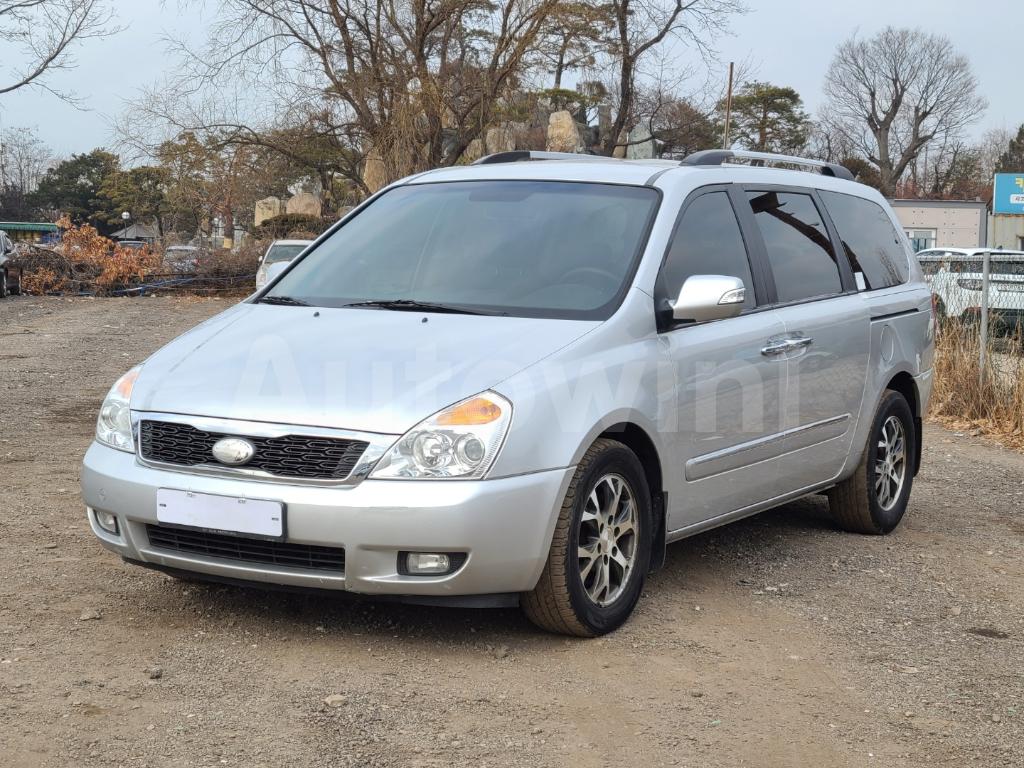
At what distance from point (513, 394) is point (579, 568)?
696 mm

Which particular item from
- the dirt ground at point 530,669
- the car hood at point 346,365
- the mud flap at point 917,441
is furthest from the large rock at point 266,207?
the car hood at point 346,365

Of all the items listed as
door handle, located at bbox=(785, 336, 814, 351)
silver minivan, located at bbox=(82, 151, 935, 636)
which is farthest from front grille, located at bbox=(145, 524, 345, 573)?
door handle, located at bbox=(785, 336, 814, 351)

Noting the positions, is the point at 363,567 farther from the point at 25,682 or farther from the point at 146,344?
the point at 146,344

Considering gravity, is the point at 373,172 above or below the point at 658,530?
above

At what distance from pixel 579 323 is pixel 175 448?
4.81ft

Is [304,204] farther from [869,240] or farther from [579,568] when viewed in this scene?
Answer: [579,568]

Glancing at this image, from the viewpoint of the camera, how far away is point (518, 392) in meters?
4.23

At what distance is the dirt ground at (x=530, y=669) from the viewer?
11.8ft

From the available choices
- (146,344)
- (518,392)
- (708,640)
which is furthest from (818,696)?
(146,344)

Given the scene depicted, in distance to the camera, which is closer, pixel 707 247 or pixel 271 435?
pixel 271 435

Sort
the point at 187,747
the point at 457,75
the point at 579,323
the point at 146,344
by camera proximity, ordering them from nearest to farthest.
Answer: the point at 187,747, the point at 579,323, the point at 146,344, the point at 457,75

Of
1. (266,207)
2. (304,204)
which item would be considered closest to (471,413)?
(304,204)

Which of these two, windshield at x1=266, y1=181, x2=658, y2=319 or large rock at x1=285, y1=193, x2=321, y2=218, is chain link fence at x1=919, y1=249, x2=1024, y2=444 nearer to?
windshield at x1=266, y1=181, x2=658, y2=319

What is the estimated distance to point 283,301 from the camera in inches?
210
